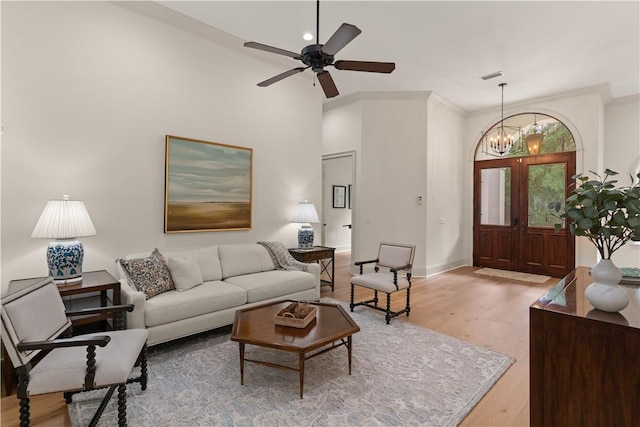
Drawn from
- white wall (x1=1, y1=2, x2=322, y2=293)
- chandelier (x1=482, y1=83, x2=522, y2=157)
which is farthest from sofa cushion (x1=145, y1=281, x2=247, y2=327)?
chandelier (x1=482, y1=83, x2=522, y2=157)

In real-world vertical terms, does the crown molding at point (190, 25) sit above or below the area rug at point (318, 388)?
above

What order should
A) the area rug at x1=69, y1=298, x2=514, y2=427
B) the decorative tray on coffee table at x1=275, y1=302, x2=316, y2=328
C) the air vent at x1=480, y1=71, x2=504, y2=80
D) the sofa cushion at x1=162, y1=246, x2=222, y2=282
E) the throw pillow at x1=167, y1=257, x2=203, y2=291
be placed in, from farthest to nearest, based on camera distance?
the air vent at x1=480, y1=71, x2=504, y2=80
the sofa cushion at x1=162, y1=246, x2=222, y2=282
the throw pillow at x1=167, y1=257, x2=203, y2=291
the decorative tray on coffee table at x1=275, y1=302, x2=316, y2=328
the area rug at x1=69, y1=298, x2=514, y2=427

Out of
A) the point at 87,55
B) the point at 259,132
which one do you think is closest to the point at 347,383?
the point at 259,132

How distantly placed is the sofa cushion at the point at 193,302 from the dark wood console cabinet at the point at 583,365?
8.54 ft

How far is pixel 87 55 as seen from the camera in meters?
3.16

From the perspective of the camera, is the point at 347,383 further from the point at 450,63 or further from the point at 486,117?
the point at 486,117

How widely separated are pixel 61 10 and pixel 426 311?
508 centimetres

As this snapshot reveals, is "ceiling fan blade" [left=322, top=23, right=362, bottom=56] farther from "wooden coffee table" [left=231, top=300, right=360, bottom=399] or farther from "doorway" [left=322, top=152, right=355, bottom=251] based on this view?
"doorway" [left=322, top=152, right=355, bottom=251]

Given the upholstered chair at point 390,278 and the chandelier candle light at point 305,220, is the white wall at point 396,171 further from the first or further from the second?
the upholstered chair at point 390,278

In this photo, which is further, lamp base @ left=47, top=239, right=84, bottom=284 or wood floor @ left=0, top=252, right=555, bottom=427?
lamp base @ left=47, top=239, right=84, bottom=284

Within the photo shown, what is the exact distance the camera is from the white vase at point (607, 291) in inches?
56.6

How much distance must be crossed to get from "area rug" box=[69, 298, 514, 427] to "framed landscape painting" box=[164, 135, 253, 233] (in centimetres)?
148

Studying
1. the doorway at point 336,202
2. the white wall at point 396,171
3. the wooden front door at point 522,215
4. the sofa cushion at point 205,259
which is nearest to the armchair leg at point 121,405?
the sofa cushion at point 205,259

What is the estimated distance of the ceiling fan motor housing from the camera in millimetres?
2559
